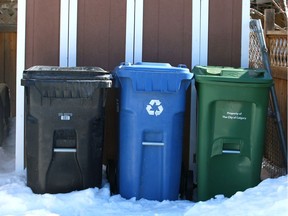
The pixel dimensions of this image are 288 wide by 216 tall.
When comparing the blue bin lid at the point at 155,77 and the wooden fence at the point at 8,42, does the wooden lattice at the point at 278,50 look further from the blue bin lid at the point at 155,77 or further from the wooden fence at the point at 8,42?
the wooden fence at the point at 8,42

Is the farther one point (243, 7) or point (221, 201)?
point (243, 7)

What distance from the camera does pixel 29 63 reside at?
6.00 meters

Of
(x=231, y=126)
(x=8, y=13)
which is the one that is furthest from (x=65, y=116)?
(x=8, y=13)

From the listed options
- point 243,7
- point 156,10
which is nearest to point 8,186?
point 156,10

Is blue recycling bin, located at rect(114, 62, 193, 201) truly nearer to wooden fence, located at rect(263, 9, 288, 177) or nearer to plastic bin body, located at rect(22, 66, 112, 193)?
plastic bin body, located at rect(22, 66, 112, 193)

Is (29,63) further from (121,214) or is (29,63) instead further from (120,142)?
(121,214)

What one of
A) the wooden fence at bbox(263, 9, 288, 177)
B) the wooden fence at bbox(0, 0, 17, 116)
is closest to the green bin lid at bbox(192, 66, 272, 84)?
the wooden fence at bbox(263, 9, 288, 177)

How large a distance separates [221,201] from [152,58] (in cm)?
188

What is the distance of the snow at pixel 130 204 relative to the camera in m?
4.52

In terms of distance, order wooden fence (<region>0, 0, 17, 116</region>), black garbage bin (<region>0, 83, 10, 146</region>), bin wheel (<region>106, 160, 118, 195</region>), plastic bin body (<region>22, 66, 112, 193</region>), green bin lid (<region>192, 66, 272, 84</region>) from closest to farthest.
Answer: plastic bin body (<region>22, 66, 112, 193</region>) < green bin lid (<region>192, 66, 272, 84</region>) < bin wheel (<region>106, 160, 118, 195</region>) < black garbage bin (<region>0, 83, 10, 146</region>) < wooden fence (<region>0, 0, 17, 116</region>)

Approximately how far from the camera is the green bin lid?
16.7 ft

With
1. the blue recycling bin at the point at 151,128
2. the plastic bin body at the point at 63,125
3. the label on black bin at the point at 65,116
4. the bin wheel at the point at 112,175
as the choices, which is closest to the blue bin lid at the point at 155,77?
the blue recycling bin at the point at 151,128

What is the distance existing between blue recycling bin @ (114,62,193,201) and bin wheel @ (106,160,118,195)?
26 centimetres

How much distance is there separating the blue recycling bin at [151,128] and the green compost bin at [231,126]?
0.21 m
